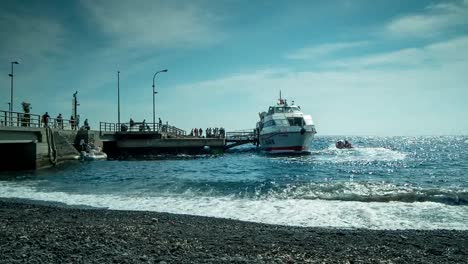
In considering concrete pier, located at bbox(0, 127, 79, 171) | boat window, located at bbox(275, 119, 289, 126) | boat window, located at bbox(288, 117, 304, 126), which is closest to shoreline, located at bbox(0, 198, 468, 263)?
concrete pier, located at bbox(0, 127, 79, 171)

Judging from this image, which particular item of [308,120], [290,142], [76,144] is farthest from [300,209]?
[308,120]

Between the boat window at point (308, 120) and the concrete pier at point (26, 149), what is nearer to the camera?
the concrete pier at point (26, 149)

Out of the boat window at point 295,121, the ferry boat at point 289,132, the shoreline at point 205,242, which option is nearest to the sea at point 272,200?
the shoreline at point 205,242

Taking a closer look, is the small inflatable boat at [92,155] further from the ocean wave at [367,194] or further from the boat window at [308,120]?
the boat window at [308,120]

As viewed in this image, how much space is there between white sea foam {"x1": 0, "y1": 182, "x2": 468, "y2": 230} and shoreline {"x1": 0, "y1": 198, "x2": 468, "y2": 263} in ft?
4.22

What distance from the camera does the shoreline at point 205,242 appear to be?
6340 mm

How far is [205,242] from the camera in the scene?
24.7ft

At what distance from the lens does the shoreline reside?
250 inches

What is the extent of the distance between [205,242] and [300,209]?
232 inches

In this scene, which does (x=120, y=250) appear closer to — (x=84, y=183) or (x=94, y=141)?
(x=84, y=183)

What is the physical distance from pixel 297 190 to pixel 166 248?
10.7 meters

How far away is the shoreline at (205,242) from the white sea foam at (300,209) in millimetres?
1286

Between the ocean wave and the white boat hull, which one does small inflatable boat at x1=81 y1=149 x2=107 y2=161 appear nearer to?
the white boat hull

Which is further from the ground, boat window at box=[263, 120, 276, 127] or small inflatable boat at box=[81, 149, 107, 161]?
boat window at box=[263, 120, 276, 127]
